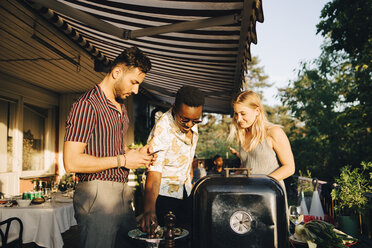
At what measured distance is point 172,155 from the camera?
6.66 ft

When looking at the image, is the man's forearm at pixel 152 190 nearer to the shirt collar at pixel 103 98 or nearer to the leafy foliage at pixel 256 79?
the shirt collar at pixel 103 98

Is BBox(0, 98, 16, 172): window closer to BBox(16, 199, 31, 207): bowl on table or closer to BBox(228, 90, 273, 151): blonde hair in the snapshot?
BBox(16, 199, 31, 207): bowl on table

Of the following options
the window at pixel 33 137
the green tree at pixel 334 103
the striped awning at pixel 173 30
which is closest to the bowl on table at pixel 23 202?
the striped awning at pixel 173 30

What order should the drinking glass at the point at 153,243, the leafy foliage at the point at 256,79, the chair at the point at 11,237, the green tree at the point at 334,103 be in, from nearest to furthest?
the drinking glass at the point at 153,243 < the chair at the point at 11,237 < the green tree at the point at 334,103 < the leafy foliage at the point at 256,79

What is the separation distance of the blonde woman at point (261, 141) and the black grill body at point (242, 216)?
82 cm

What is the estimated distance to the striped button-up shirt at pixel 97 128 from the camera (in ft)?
4.96

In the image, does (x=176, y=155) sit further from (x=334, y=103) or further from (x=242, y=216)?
(x=334, y=103)

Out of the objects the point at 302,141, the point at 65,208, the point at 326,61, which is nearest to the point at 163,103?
the point at 302,141

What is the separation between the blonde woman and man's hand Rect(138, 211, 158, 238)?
3.30 ft

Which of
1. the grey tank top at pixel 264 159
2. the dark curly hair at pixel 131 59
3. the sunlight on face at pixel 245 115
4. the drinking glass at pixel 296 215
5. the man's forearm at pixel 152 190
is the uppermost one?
the dark curly hair at pixel 131 59

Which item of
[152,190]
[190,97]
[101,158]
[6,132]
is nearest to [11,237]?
[152,190]

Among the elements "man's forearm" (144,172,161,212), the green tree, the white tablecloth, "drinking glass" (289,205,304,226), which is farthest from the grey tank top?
the green tree

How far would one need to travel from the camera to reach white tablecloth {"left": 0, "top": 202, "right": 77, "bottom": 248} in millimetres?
3424

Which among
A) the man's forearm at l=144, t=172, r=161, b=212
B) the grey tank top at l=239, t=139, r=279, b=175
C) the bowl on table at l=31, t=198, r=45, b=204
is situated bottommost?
the bowl on table at l=31, t=198, r=45, b=204
